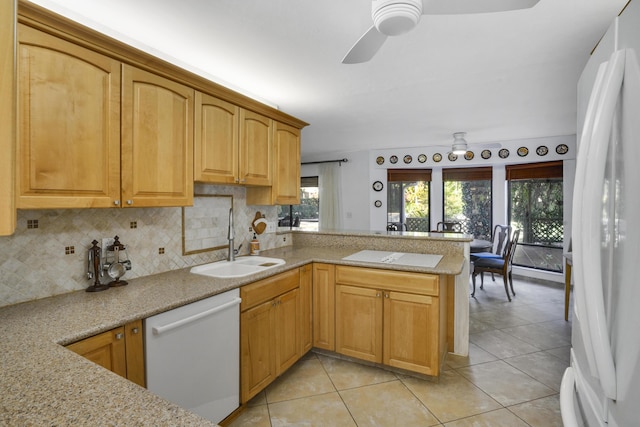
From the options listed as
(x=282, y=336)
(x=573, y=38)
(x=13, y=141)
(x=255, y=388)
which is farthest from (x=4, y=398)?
(x=573, y=38)

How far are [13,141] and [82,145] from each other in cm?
119

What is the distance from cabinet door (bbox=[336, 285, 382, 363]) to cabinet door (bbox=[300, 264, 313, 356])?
9.1 inches

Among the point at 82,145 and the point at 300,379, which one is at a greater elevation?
the point at 82,145

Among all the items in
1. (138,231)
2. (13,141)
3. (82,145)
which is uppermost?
(82,145)

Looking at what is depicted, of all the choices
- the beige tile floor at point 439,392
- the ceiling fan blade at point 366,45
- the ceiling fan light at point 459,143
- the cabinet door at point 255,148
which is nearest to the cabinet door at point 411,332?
the beige tile floor at point 439,392

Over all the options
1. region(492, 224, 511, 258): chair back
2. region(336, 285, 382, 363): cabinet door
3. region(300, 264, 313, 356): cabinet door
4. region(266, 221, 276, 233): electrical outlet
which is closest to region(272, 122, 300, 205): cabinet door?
region(266, 221, 276, 233): electrical outlet

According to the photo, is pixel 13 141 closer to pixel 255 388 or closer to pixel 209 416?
pixel 209 416

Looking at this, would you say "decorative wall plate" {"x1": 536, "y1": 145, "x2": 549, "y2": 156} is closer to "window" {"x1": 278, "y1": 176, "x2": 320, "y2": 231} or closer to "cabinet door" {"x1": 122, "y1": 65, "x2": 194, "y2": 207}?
"window" {"x1": 278, "y1": 176, "x2": 320, "y2": 231}

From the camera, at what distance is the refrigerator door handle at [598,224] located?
0.62 metres

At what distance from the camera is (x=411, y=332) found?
226 centimetres

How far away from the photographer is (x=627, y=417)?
58 cm

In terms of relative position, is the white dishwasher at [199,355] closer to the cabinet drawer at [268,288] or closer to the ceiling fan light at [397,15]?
the cabinet drawer at [268,288]

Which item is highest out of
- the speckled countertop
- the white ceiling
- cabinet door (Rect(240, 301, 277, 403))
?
the white ceiling

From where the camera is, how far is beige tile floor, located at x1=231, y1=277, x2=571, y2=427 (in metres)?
1.91
